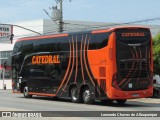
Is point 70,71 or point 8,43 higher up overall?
point 8,43

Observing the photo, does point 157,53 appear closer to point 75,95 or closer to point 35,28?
point 75,95

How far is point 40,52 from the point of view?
2816 cm

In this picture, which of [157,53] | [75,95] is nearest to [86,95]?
[75,95]

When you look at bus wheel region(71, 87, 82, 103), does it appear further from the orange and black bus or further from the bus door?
the bus door

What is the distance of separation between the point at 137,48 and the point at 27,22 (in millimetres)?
42078

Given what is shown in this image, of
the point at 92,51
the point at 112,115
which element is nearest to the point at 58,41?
the point at 92,51

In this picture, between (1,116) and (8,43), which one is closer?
(1,116)

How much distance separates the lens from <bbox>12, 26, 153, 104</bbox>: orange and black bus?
2283 cm

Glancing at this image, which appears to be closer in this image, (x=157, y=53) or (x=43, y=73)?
(x=43, y=73)

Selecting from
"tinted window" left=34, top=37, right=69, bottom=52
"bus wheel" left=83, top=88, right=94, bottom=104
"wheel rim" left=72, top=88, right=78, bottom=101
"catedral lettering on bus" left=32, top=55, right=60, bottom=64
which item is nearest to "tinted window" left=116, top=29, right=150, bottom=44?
"bus wheel" left=83, top=88, right=94, bottom=104

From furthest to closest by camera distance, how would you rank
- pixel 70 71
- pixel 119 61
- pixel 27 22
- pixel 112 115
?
pixel 27 22 → pixel 70 71 → pixel 119 61 → pixel 112 115

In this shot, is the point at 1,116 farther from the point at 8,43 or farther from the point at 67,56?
the point at 8,43

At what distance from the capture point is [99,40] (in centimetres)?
2336

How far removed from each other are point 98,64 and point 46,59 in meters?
5.05
